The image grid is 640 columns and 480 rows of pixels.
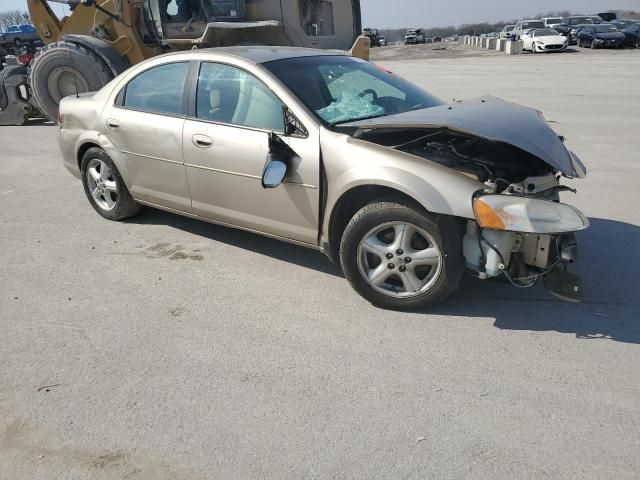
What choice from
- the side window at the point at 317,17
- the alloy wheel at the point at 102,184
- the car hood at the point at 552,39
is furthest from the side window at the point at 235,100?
the car hood at the point at 552,39

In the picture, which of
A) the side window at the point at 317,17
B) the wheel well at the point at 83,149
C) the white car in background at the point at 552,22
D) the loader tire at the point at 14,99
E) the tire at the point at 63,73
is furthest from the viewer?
the white car in background at the point at 552,22

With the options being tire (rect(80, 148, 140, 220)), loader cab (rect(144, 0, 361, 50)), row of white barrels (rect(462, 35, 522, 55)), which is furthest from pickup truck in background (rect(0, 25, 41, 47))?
tire (rect(80, 148, 140, 220))

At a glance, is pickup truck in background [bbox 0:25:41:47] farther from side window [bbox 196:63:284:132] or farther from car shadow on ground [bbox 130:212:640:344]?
car shadow on ground [bbox 130:212:640:344]

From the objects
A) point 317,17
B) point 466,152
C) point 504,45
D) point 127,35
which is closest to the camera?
point 466,152

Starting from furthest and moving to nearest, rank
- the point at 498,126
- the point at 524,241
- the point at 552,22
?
the point at 552,22 < the point at 498,126 < the point at 524,241

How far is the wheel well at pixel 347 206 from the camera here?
146 inches

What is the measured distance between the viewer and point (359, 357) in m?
3.23

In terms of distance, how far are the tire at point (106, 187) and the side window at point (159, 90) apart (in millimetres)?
613

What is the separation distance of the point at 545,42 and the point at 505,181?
34.6 m

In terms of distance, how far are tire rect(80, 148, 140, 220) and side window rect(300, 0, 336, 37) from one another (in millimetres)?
7056

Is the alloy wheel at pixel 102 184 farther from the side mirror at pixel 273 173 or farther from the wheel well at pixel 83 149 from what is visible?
the side mirror at pixel 273 173

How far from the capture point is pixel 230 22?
1073cm

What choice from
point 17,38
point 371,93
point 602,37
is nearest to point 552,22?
point 602,37

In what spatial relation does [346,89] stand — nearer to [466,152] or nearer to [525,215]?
[466,152]
